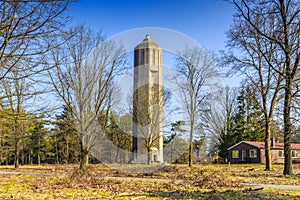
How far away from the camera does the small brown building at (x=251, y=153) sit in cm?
3938

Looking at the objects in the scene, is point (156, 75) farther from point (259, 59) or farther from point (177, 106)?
point (259, 59)

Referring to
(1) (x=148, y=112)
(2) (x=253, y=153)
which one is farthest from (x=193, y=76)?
(2) (x=253, y=153)

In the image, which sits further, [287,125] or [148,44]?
[148,44]

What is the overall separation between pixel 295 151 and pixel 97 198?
42828 mm

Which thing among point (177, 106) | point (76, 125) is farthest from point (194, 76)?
point (76, 125)

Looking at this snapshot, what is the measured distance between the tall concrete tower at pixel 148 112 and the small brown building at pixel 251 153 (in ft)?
37.3

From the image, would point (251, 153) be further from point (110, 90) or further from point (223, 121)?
point (110, 90)

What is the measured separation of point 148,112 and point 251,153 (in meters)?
16.3

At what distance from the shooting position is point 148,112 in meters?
33.3

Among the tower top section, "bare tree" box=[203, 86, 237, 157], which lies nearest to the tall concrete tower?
the tower top section

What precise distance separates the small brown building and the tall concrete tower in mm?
11363

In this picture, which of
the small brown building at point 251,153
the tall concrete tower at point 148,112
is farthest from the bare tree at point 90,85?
the small brown building at point 251,153

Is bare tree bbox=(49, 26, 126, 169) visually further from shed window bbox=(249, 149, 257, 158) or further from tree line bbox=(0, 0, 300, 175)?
shed window bbox=(249, 149, 257, 158)

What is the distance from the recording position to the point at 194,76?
28.8 metres
